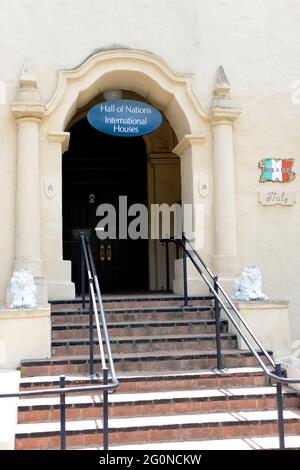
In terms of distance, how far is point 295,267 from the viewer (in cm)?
907

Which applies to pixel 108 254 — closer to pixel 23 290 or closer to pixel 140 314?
pixel 140 314

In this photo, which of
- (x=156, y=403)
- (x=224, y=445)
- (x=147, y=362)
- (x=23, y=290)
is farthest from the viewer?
(x=23, y=290)

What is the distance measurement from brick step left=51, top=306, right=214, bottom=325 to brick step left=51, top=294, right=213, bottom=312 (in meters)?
Result: 0.14

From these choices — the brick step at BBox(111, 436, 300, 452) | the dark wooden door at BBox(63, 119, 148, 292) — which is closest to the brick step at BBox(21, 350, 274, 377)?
the brick step at BBox(111, 436, 300, 452)

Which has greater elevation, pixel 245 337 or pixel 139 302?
pixel 139 302

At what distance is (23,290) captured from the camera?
7.23m

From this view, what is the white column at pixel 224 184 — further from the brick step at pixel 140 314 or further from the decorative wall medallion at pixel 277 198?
the brick step at pixel 140 314

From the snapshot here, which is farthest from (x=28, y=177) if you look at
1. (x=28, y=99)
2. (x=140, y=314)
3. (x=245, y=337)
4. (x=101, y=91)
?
(x=245, y=337)

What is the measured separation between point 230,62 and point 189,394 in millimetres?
5698

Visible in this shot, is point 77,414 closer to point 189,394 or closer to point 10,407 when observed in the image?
point 10,407

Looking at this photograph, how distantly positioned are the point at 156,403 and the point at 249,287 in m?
2.57

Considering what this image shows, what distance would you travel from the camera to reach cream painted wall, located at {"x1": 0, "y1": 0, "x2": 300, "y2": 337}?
8531 millimetres

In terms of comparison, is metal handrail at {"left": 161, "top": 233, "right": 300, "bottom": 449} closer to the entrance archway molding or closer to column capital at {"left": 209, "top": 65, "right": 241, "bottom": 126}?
the entrance archway molding
